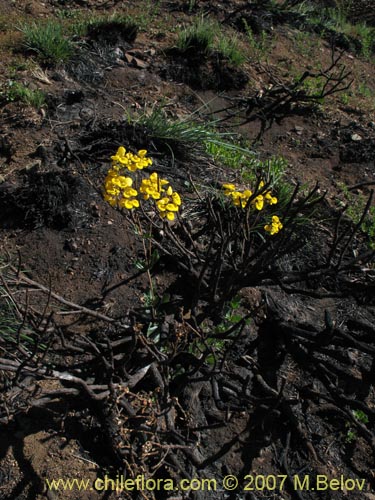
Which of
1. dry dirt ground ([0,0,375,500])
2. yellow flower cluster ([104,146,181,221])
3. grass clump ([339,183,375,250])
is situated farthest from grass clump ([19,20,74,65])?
grass clump ([339,183,375,250])

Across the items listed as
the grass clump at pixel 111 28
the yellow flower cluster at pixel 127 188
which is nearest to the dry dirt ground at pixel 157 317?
the grass clump at pixel 111 28

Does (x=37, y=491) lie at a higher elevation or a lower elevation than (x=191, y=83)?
lower

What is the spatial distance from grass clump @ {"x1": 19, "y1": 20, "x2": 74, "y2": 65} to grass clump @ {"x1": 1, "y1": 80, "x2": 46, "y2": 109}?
0.53 m

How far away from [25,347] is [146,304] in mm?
665

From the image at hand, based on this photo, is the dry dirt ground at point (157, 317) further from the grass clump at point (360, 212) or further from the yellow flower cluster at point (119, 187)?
the yellow flower cluster at point (119, 187)

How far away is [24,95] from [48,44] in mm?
711

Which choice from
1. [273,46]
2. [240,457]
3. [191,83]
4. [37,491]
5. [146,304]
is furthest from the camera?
[273,46]

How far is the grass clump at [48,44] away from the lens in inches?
172

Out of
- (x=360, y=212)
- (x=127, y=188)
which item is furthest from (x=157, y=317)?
(x=360, y=212)

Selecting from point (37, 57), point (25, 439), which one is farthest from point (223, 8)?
point (25, 439)

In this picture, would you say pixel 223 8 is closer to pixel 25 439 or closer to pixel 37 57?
pixel 37 57

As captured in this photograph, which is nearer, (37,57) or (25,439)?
(25,439)

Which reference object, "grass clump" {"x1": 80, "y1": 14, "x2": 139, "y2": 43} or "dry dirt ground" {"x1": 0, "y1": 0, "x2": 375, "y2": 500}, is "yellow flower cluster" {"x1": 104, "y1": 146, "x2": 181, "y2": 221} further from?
"grass clump" {"x1": 80, "y1": 14, "x2": 139, "y2": 43}

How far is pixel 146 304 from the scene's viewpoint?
2.85m
